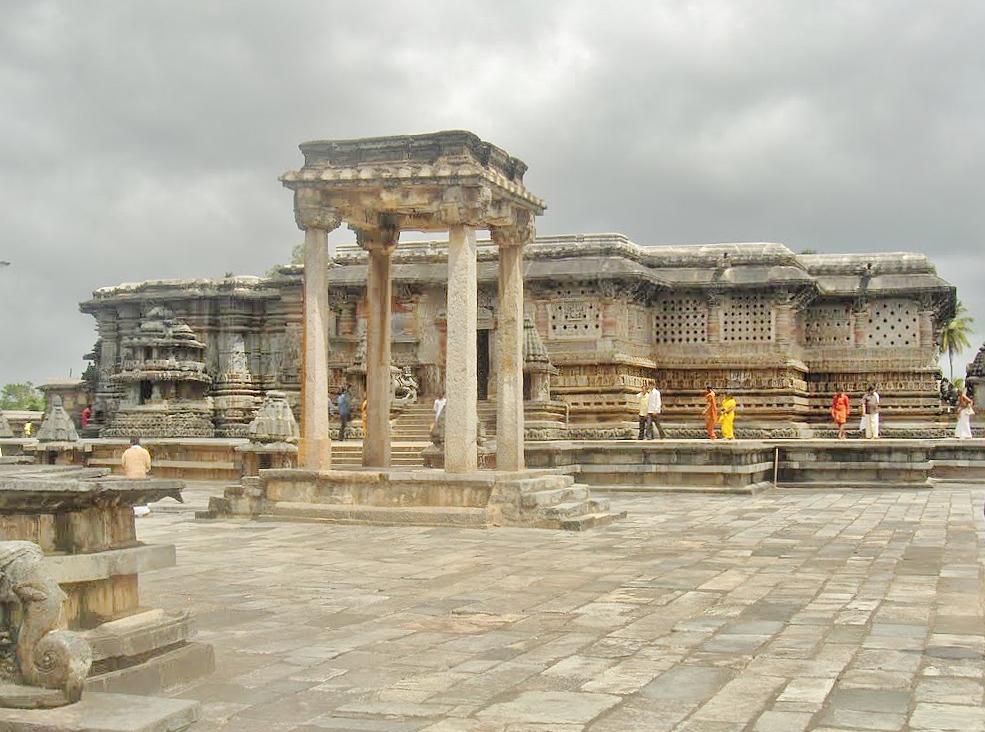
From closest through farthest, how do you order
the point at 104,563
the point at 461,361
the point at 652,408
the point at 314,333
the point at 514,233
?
1. the point at 104,563
2. the point at 461,361
3. the point at 314,333
4. the point at 514,233
5. the point at 652,408

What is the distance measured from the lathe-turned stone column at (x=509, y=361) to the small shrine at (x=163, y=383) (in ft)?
66.0

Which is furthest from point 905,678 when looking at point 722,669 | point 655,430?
point 655,430

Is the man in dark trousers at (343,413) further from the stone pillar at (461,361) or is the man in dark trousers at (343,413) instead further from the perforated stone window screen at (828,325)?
the stone pillar at (461,361)

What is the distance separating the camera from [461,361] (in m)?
13.4

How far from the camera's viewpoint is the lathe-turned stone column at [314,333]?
46.0 feet

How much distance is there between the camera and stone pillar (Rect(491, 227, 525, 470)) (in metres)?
14.6

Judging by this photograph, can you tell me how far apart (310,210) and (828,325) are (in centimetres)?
2191

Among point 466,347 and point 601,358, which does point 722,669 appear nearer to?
point 466,347

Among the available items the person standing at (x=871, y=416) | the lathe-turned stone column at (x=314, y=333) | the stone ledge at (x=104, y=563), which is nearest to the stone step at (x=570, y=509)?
the lathe-turned stone column at (x=314, y=333)

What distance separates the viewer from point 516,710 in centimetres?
509

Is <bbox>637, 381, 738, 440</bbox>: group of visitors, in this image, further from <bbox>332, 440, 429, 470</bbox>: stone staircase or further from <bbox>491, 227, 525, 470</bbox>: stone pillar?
<bbox>491, 227, 525, 470</bbox>: stone pillar

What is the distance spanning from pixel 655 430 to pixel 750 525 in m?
15.4

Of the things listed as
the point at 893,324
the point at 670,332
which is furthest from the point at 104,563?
the point at 893,324

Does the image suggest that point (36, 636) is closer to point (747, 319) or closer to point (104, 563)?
point (104, 563)
